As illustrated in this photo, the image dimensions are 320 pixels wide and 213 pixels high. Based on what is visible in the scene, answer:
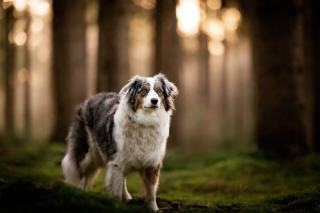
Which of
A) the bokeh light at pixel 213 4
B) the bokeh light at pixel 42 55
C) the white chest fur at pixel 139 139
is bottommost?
the white chest fur at pixel 139 139

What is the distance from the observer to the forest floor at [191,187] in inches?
125

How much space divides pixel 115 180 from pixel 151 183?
0.57 m

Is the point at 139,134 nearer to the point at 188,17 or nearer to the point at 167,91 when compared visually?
the point at 167,91

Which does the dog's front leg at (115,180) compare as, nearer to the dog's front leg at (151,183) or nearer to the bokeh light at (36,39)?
the dog's front leg at (151,183)

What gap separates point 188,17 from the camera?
61.0 ft

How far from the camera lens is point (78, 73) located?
11.3 metres

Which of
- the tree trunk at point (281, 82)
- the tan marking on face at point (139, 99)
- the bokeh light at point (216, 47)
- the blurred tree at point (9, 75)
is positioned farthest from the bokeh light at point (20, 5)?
the tan marking on face at point (139, 99)

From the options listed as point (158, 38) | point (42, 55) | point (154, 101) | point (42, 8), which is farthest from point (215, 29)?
point (154, 101)

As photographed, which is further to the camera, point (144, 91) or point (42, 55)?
point (42, 55)

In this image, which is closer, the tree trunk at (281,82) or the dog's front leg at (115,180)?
the dog's front leg at (115,180)

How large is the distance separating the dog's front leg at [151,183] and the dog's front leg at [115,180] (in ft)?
1.26

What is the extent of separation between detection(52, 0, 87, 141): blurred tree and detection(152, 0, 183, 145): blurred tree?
3696 millimetres

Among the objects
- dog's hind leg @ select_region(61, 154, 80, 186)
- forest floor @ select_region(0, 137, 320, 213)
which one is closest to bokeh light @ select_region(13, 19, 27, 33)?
forest floor @ select_region(0, 137, 320, 213)

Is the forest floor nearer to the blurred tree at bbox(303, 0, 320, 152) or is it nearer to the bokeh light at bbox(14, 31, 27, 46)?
the blurred tree at bbox(303, 0, 320, 152)
